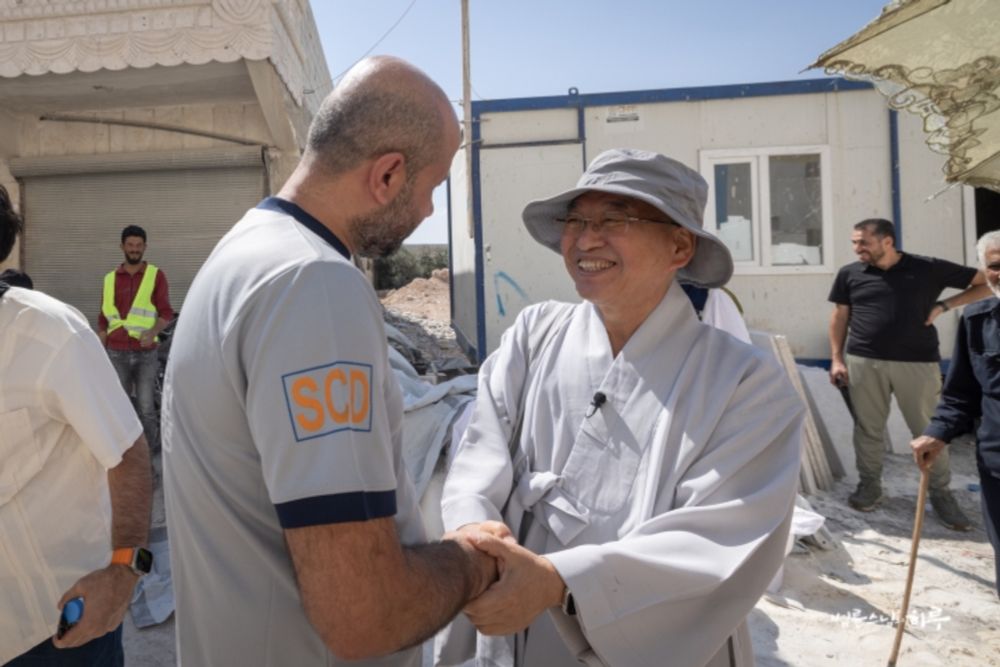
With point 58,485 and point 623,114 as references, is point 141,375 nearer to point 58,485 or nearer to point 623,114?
point 58,485

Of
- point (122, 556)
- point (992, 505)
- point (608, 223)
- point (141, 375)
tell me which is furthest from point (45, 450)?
point (141, 375)

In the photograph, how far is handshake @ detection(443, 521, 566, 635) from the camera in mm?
1271

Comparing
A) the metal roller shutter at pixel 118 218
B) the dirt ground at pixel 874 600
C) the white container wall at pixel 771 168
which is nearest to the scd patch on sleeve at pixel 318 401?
the dirt ground at pixel 874 600

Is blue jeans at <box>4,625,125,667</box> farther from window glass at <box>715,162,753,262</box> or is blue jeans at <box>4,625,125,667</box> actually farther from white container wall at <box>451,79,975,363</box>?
window glass at <box>715,162,753,262</box>

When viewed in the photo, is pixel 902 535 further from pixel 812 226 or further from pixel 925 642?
pixel 812 226

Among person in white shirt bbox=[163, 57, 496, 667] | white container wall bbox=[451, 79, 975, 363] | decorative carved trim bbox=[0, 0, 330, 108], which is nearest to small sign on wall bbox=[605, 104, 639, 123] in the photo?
white container wall bbox=[451, 79, 975, 363]

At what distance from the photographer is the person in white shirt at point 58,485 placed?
5.28 ft

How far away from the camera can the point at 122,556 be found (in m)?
1.71

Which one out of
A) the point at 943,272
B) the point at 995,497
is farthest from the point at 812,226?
the point at 995,497

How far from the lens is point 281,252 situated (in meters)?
1.02

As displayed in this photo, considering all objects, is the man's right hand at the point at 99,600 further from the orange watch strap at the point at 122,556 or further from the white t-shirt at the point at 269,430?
the white t-shirt at the point at 269,430

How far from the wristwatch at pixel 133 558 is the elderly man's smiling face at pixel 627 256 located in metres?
1.37

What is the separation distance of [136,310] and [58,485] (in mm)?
4665

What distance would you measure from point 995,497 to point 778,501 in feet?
7.49
